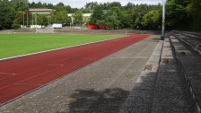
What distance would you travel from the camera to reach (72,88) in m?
9.77

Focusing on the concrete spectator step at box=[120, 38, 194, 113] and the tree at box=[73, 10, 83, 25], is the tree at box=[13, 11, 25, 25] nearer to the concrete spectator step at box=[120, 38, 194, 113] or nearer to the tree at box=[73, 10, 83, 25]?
the tree at box=[73, 10, 83, 25]

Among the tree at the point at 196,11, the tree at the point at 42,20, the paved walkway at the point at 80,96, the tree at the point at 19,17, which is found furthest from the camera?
the tree at the point at 42,20

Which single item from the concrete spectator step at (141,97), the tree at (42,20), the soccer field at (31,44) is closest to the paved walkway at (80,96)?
the concrete spectator step at (141,97)

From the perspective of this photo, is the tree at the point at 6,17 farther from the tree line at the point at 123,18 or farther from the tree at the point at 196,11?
the tree at the point at 196,11

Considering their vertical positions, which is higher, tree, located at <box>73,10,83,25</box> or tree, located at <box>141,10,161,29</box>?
tree, located at <box>73,10,83,25</box>

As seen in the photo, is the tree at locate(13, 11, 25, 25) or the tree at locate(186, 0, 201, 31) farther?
the tree at locate(13, 11, 25, 25)

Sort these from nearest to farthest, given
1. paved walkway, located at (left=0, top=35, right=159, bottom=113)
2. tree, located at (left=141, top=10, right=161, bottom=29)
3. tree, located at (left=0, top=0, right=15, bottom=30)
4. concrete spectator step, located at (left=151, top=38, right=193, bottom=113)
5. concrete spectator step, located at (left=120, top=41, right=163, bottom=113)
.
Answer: concrete spectator step, located at (left=151, top=38, right=193, bottom=113), concrete spectator step, located at (left=120, top=41, right=163, bottom=113), paved walkway, located at (left=0, top=35, right=159, bottom=113), tree, located at (left=141, top=10, right=161, bottom=29), tree, located at (left=0, top=0, right=15, bottom=30)

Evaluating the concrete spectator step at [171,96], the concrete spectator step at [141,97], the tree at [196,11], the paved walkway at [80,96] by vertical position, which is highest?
the tree at [196,11]

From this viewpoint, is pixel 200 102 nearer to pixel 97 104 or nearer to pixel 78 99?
pixel 97 104

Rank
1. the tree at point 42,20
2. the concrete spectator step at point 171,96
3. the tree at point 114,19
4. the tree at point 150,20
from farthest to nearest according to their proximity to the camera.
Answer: the tree at point 42,20, the tree at point 114,19, the tree at point 150,20, the concrete spectator step at point 171,96

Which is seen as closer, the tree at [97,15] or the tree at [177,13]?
the tree at [177,13]

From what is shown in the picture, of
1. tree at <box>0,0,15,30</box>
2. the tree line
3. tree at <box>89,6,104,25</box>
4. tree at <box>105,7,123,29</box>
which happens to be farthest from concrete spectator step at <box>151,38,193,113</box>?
tree at <box>0,0,15,30</box>

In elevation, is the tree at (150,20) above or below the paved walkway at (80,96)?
above

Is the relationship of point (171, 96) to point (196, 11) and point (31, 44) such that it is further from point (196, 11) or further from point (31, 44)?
point (31, 44)
